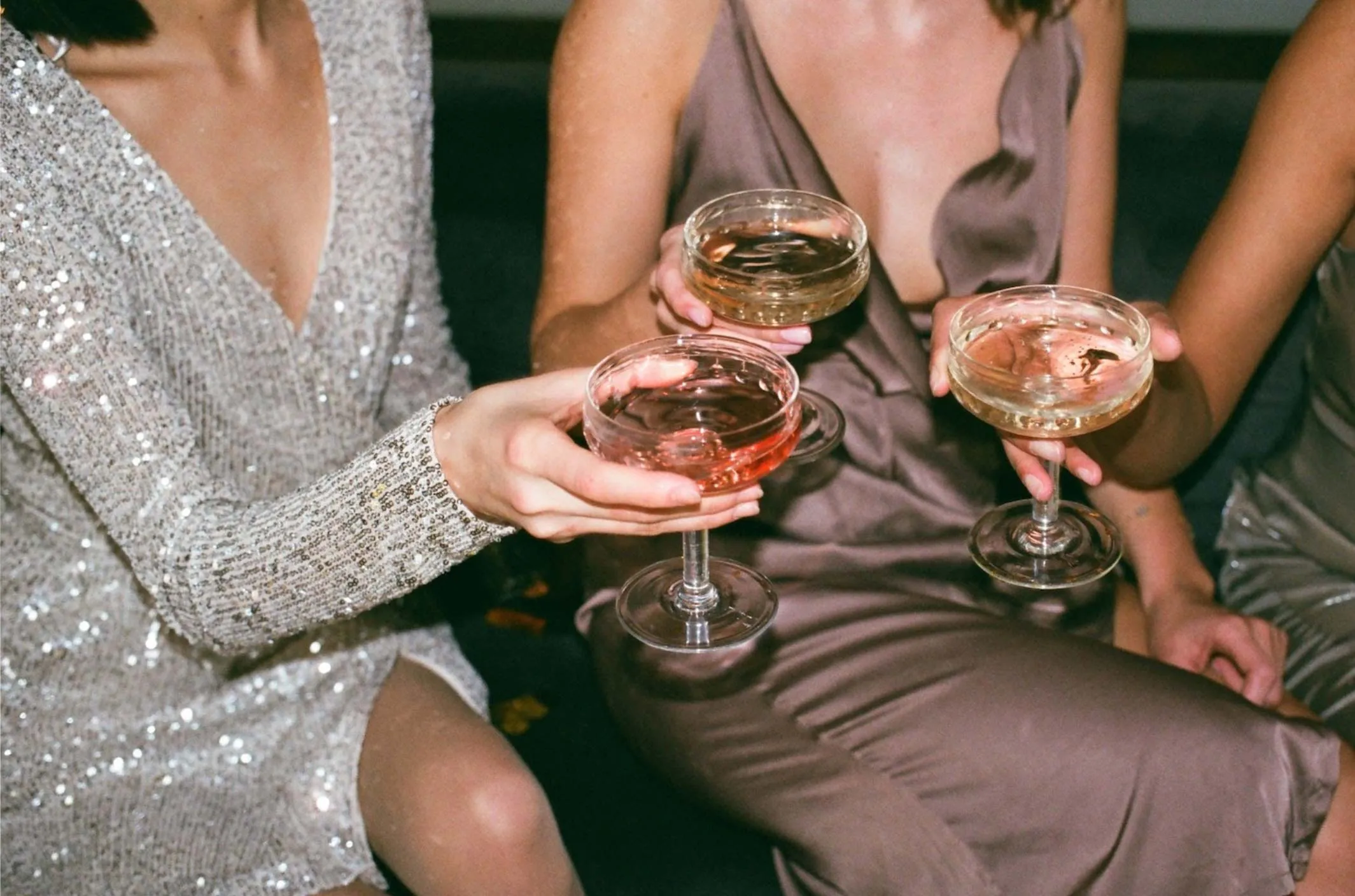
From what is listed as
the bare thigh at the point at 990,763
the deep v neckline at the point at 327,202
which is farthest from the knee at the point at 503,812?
the deep v neckline at the point at 327,202

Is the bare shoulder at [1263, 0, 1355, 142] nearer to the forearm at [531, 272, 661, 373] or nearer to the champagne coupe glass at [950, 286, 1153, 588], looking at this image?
the champagne coupe glass at [950, 286, 1153, 588]

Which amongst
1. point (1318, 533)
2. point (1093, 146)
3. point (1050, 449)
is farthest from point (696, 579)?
point (1318, 533)

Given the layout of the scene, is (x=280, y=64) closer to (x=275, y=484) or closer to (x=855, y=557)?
(x=275, y=484)

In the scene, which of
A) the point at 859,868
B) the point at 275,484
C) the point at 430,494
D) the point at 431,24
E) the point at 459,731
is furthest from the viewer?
the point at 431,24

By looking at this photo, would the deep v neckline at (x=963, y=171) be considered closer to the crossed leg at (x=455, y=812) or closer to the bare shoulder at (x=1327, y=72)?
the bare shoulder at (x=1327, y=72)

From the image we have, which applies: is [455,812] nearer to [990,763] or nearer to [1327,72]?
[990,763]

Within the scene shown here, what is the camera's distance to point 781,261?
1811 mm

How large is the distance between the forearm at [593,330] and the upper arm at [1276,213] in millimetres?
800

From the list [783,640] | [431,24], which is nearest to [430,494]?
[783,640]

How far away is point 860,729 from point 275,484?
885 millimetres

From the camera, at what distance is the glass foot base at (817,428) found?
2031 millimetres

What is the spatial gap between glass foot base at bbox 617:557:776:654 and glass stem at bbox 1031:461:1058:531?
0.36 m

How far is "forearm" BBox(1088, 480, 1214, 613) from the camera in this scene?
219 centimetres

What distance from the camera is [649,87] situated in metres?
2.11
